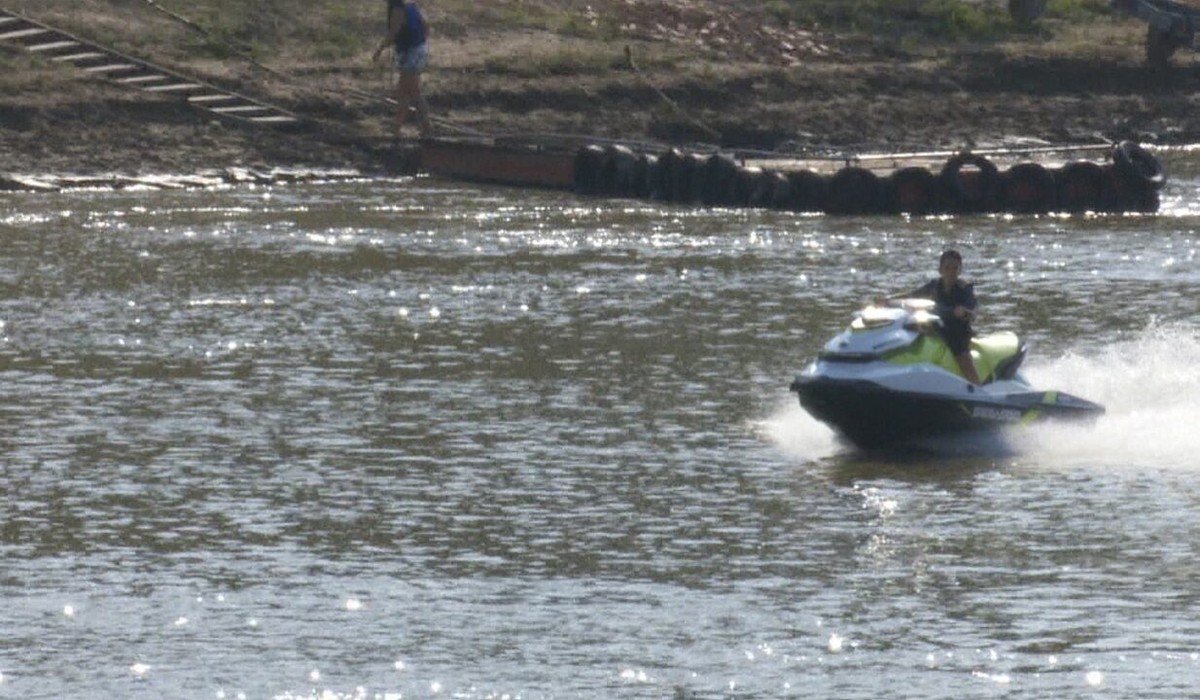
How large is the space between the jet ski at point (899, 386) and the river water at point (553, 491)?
0.30 meters

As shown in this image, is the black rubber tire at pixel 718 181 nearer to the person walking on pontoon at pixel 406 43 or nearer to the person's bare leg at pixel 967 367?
the person walking on pontoon at pixel 406 43

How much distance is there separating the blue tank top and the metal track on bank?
320cm

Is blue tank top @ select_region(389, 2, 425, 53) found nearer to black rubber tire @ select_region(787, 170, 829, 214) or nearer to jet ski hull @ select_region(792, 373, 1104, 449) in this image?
black rubber tire @ select_region(787, 170, 829, 214)

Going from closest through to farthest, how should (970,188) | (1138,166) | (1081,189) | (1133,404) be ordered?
(1133,404)
(970,188)
(1138,166)
(1081,189)

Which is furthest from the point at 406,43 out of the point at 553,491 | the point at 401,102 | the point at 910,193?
the point at 553,491

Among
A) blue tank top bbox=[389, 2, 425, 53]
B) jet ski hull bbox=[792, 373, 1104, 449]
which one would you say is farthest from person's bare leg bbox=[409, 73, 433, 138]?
jet ski hull bbox=[792, 373, 1104, 449]

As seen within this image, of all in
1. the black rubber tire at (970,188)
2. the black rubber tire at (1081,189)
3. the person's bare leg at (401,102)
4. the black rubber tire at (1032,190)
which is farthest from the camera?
the person's bare leg at (401,102)

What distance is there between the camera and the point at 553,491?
18.0 m

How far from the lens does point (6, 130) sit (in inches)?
1551

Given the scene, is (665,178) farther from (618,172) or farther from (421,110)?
(421,110)

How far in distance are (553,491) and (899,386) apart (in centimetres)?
259

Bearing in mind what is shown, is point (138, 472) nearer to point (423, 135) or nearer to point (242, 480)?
point (242, 480)

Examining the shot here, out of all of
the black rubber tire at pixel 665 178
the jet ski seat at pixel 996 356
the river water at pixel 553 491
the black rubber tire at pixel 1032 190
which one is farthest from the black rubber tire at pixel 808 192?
the jet ski seat at pixel 996 356

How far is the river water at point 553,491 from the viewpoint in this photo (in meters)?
13.8
